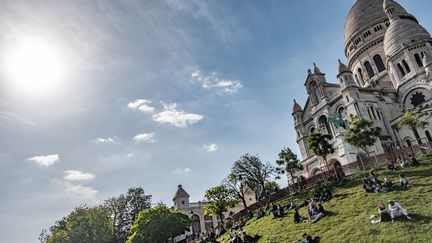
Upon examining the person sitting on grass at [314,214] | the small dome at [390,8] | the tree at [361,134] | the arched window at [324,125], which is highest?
the small dome at [390,8]

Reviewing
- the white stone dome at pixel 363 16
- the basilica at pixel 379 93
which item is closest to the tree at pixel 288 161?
the basilica at pixel 379 93

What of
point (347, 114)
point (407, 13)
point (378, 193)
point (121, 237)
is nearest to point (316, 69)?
point (347, 114)

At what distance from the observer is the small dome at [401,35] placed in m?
42.0

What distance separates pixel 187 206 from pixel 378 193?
43355mm

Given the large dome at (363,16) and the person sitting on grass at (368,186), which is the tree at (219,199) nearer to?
the person sitting on grass at (368,186)

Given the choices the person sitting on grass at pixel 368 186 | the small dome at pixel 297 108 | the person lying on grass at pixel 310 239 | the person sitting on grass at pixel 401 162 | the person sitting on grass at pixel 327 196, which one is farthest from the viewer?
the small dome at pixel 297 108

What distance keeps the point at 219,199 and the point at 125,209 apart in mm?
22099

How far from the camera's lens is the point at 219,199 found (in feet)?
144

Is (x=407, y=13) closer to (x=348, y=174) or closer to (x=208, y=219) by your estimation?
(x=348, y=174)

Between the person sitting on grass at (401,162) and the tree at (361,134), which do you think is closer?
the person sitting on grass at (401,162)

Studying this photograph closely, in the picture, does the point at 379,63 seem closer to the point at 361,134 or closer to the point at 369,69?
the point at 369,69

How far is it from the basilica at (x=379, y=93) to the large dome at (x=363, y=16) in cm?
155

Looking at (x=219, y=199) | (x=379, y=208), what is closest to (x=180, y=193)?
(x=219, y=199)

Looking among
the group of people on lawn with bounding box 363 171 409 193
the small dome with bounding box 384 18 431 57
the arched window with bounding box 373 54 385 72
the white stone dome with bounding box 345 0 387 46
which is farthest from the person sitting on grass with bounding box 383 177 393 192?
the white stone dome with bounding box 345 0 387 46
